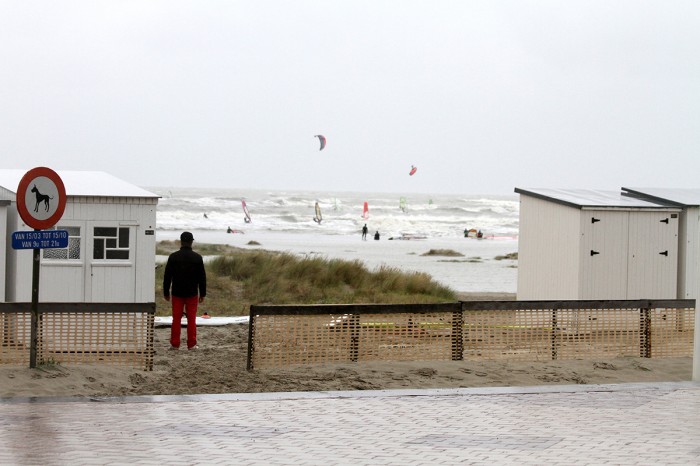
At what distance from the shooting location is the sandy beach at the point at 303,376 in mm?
11227

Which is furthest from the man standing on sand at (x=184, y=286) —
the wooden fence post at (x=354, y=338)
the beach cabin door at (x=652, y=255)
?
the beach cabin door at (x=652, y=255)

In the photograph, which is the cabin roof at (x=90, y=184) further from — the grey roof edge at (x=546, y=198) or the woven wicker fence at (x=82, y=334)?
the grey roof edge at (x=546, y=198)

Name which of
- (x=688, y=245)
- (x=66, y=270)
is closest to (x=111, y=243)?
(x=66, y=270)

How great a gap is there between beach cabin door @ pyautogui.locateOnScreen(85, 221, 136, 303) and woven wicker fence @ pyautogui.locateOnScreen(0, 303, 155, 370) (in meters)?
2.45

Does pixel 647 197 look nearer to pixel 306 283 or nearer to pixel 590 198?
pixel 590 198

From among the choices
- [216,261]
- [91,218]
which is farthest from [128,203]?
[216,261]

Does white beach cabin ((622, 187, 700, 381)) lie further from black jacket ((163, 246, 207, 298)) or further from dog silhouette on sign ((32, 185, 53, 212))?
dog silhouette on sign ((32, 185, 53, 212))

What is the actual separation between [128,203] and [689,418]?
8.10 m

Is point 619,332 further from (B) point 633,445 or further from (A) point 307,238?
(A) point 307,238

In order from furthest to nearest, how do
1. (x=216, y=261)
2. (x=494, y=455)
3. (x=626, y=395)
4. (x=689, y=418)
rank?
(x=216, y=261) → (x=626, y=395) → (x=689, y=418) → (x=494, y=455)

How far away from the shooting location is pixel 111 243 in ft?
48.8

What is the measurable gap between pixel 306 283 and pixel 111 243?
12312 mm

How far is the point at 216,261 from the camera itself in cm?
2906

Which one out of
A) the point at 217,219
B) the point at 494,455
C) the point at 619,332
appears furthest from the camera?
the point at 217,219
